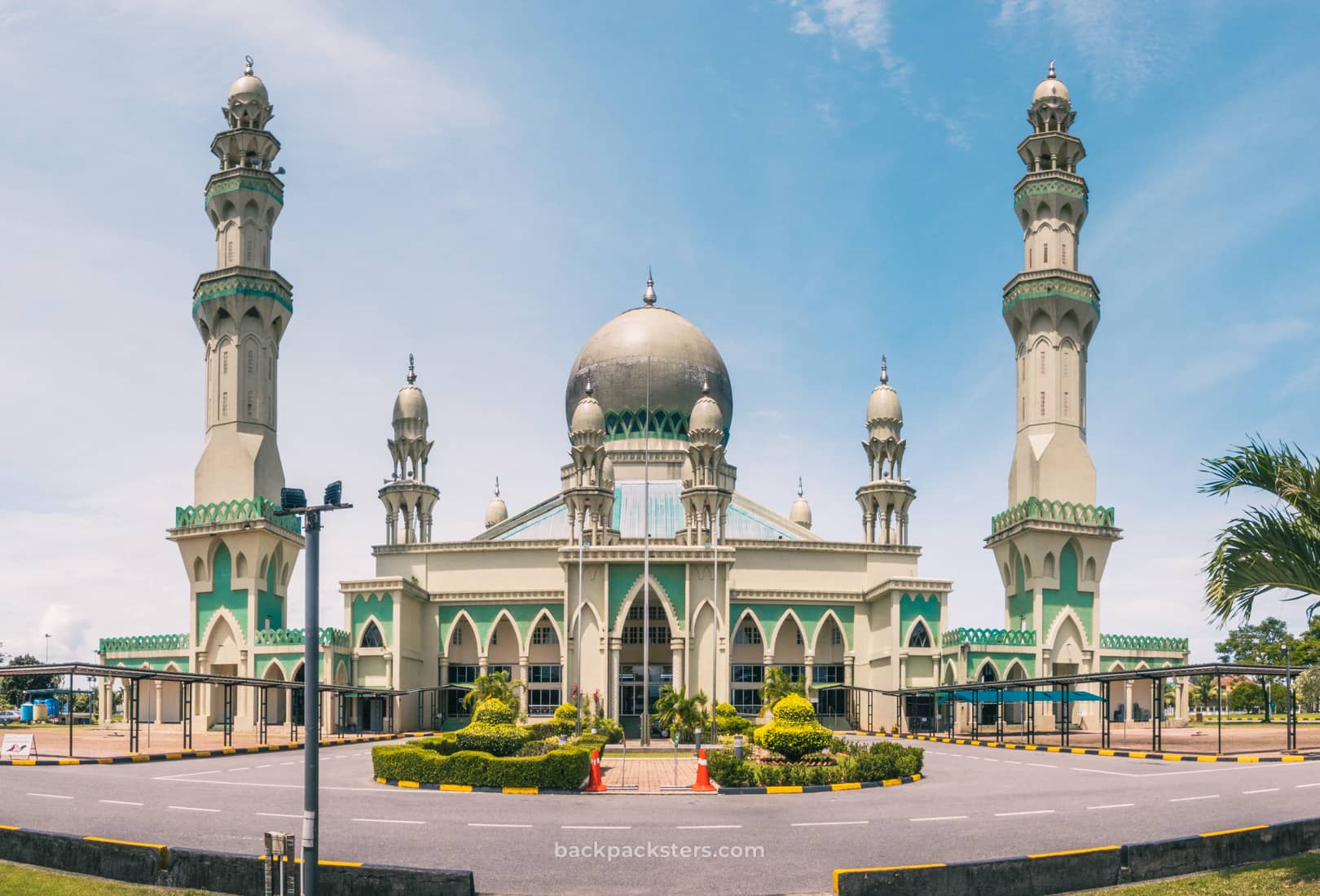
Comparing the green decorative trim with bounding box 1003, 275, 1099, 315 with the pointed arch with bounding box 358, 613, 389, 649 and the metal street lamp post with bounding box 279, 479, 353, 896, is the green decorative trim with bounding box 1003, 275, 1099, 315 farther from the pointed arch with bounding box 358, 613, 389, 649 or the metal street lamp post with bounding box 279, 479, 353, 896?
the metal street lamp post with bounding box 279, 479, 353, 896

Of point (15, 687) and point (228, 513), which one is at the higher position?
point (228, 513)

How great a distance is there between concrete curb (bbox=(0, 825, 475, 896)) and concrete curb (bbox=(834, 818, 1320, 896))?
4.85 metres

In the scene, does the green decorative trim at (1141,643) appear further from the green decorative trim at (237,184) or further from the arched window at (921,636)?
the green decorative trim at (237,184)

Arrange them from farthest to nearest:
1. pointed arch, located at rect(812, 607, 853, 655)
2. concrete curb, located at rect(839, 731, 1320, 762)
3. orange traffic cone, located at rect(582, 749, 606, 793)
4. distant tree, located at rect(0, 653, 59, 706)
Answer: distant tree, located at rect(0, 653, 59, 706) < pointed arch, located at rect(812, 607, 853, 655) < concrete curb, located at rect(839, 731, 1320, 762) < orange traffic cone, located at rect(582, 749, 606, 793)

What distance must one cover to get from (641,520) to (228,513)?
22.4m

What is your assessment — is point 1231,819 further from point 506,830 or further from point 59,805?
point 59,805

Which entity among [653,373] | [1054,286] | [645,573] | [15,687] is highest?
[1054,286]

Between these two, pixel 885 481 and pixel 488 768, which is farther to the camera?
pixel 885 481

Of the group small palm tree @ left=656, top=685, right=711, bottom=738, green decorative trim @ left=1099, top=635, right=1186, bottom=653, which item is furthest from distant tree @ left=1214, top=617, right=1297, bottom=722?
small palm tree @ left=656, top=685, right=711, bottom=738

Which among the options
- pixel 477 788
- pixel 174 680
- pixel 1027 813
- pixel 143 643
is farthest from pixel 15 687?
pixel 1027 813

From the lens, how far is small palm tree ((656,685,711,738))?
43875mm

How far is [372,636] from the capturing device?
6319 cm

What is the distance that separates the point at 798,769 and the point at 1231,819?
10124mm

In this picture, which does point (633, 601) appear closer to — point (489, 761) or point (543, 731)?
point (543, 731)
